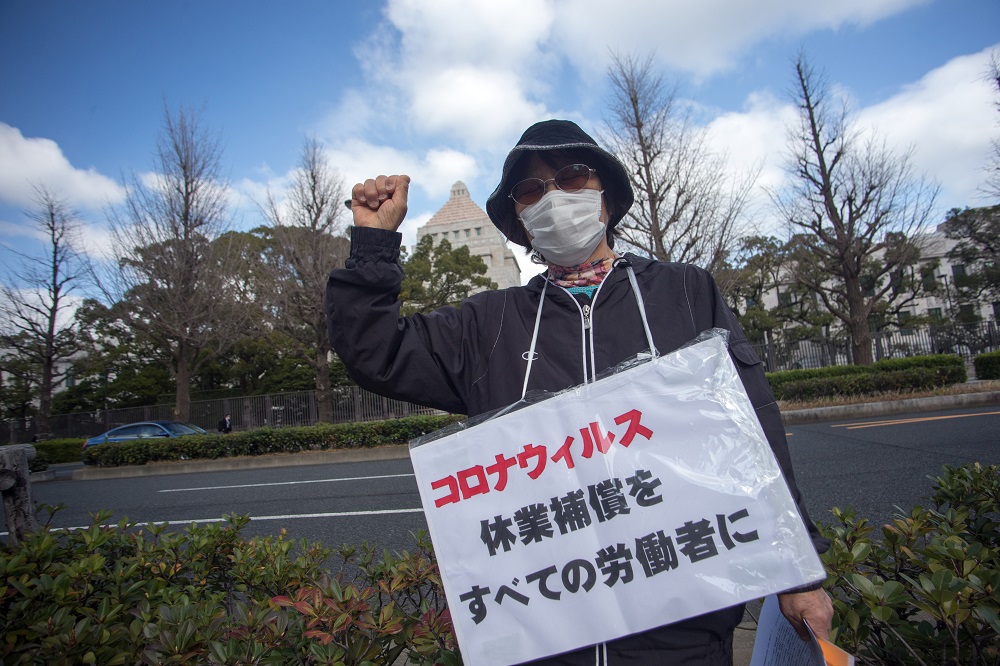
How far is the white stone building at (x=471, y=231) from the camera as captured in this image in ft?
222

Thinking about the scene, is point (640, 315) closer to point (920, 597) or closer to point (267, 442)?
point (920, 597)

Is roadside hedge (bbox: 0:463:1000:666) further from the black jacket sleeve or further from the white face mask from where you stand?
the white face mask

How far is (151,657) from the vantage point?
4.80 ft

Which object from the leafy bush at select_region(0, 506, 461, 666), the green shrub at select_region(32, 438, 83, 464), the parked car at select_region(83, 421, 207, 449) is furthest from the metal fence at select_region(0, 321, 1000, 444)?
the leafy bush at select_region(0, 506, 461, 666)

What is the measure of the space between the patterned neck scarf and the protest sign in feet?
1.49

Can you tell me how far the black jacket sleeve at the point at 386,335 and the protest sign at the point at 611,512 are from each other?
0.87 feet

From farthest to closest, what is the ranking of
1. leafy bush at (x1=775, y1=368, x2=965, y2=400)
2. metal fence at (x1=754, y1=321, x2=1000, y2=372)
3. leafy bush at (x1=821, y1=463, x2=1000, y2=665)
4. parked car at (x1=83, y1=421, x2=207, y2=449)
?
metal fence at (x1=754, y1=321, x2=1000, y2=372), parked car at (x1=83, y1=421, x2=207, y2=449), leafy bush at (x1=775, y1=368, x2=965, y2=400), leafy bush at (x1=821, y1=463, x2=1000, y2=665)

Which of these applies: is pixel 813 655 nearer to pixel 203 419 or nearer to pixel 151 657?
pixel 151 657

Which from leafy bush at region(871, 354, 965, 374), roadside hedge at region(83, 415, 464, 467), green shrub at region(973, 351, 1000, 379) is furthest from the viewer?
green shrub at region(973, 351, 1000, 379)

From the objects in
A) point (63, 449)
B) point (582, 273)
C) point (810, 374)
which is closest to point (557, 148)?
point (582, 273)

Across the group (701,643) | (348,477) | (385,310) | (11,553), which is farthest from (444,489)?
(348,477)

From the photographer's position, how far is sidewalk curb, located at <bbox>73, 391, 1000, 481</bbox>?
37.4ft

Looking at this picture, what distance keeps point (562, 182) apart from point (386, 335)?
0.76 metres

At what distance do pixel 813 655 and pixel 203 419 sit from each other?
26.5m
